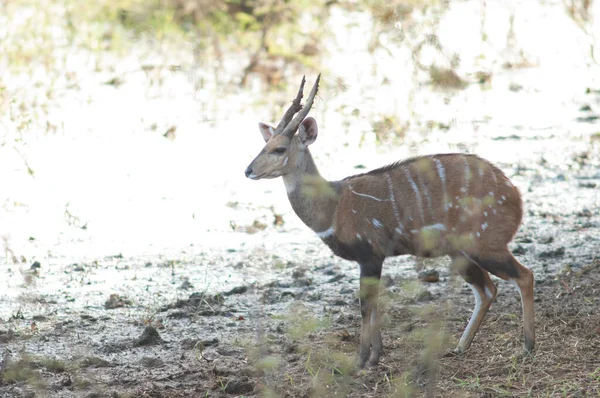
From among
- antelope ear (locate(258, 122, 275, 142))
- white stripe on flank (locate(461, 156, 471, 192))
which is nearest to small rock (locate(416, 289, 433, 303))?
white stripe on flank (locate(461, 156, 471, 192))

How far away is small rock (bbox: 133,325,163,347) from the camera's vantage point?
544cm

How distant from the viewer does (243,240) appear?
25.0ft

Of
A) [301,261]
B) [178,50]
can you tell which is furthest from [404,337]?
[178,50]

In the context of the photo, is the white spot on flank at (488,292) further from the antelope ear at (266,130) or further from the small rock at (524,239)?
the small rock at (524,239)

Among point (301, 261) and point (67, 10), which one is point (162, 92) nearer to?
point (67, 10)

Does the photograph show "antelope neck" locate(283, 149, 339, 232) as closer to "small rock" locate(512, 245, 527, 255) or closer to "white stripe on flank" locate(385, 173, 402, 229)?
"white stripe on flank" locate(385, 173, 402, 229)

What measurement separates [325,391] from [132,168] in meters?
5.11

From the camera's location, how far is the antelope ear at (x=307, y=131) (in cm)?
558

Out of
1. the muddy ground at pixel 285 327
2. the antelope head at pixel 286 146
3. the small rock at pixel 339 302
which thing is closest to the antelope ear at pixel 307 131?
the antelope head at pixel 286 146

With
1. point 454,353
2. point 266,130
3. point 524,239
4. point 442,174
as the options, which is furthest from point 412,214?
point 524,239

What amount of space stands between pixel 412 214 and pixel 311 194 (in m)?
0.56

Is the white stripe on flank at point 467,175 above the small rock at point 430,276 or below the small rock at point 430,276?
above

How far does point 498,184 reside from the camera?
5.16 metres

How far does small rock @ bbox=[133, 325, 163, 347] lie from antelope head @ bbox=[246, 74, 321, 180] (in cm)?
103
